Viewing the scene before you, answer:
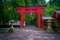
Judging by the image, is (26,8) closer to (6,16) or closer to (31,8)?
(31,8)

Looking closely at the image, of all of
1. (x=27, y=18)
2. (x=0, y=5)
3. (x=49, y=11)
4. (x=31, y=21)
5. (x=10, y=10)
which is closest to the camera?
(x=0, y=5)

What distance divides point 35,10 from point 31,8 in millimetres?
668

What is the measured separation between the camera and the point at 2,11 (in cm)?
2144

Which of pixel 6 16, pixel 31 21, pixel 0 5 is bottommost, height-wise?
pixel 31 21

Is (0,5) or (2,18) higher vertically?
(0,5)

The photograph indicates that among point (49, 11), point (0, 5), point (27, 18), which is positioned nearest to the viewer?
point (0, 5)

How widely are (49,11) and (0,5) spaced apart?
9.91m

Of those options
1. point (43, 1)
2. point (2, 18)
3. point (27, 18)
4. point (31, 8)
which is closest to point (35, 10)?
point (31, 8)

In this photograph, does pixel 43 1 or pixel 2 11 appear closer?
pixel 2 11

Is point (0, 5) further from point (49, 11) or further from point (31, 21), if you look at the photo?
point (31, 21)

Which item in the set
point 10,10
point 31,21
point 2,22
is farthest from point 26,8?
point 31,21

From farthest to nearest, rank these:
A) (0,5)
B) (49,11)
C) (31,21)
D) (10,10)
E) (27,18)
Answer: (31,21)
(27,18)
(49,11)
(10,10)
(0,5)

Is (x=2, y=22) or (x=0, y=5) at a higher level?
(x=0, y=5)

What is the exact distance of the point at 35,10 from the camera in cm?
2209
